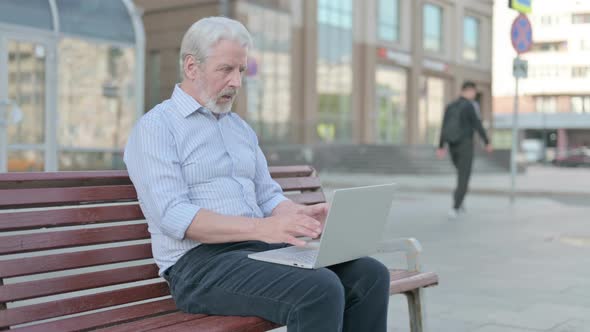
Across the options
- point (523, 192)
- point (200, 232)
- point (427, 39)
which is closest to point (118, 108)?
point (523, 192)

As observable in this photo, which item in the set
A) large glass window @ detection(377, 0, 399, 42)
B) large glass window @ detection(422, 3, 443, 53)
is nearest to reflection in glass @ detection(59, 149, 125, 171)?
large glass window @ detection(377, 0, 399, 42)

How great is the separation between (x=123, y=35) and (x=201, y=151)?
13.1 metres

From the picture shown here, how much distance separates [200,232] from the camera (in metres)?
2.87

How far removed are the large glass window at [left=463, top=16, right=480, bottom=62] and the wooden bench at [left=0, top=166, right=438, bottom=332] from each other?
157ft

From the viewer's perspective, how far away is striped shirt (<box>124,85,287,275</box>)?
289cm

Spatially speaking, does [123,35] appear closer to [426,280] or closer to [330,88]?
[426,280]

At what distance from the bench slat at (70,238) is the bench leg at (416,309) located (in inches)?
50.9

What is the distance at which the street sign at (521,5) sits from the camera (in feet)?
46.5

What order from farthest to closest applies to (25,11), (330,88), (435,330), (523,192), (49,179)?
(330,88) → (523,192) → (25,11) → (435,330) → (49,179)

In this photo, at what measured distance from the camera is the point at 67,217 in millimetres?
2965

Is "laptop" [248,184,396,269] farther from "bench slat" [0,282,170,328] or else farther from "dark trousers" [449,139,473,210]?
"dark trousers" [449,139,473,210]

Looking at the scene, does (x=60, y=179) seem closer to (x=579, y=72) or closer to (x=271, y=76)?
(x=271, y=76)

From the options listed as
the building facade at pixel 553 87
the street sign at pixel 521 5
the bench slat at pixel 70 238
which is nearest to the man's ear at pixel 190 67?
the bench slat at pixel 70 238

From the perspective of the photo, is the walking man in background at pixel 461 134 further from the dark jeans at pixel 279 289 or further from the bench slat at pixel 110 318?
the bench slat at pixel 110 318
